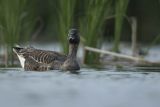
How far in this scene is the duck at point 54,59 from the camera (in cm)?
1203

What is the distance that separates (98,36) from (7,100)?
5.12m

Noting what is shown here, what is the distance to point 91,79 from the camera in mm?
10484

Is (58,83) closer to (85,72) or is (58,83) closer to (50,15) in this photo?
(85,72)

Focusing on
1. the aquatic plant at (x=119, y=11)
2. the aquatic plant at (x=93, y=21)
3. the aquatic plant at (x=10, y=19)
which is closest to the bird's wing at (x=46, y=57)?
the aquatic plant at (x=10, y=19)

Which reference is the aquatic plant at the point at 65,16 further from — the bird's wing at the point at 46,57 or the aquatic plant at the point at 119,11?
the aquatic plant at the point at 119,11

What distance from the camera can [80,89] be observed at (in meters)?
9.54

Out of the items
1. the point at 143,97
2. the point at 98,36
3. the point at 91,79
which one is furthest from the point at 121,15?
the point at 143,97

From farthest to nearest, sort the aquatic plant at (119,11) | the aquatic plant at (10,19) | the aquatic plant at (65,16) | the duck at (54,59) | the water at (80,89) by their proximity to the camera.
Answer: the aquatic plant at (119,11), the aquatic plant at (10,19), the aquatic plant at (65,16), the duck at (54,59), the water at (80,89)

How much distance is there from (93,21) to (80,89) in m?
3.37

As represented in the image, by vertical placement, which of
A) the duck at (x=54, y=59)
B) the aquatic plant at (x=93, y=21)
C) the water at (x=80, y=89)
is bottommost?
the water at (x=80, y=89)

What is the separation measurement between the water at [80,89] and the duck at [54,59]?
472mm

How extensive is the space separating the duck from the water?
1.55ft

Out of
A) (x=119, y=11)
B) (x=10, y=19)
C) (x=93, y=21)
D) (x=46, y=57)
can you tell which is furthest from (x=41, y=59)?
(x=119, y=11)

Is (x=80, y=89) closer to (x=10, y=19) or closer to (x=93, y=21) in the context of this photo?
(x=93, y=21)
